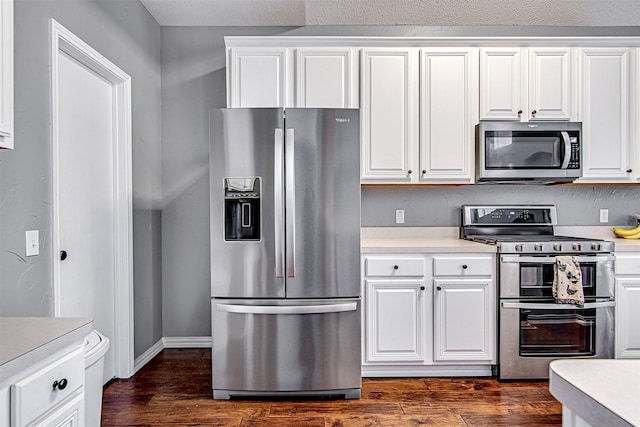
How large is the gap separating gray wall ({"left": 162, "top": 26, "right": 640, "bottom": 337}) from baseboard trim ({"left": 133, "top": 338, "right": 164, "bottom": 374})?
0.44ft

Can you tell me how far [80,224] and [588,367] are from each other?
8.40 ft

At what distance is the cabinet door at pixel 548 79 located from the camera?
10.4 feet

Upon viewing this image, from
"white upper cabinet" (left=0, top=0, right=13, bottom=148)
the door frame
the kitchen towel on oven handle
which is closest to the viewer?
"white upper cabinet" (left=0, top=0, right=13, bottom=148)

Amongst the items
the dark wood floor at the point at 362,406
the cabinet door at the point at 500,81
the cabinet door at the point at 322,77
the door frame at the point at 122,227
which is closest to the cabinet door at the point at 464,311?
the dark wood floor at the point at 362,406

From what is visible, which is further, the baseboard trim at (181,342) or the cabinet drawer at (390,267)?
the baseboard trim at (181,342)

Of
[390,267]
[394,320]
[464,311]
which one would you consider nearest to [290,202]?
[390,267]

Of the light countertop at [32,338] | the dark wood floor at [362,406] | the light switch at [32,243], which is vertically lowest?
the dark wood floor at [362,406]

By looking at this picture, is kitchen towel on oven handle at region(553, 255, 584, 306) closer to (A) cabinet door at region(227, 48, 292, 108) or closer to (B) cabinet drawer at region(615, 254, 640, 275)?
(B) cabinet drawer at region(615, 254, 640, 275)

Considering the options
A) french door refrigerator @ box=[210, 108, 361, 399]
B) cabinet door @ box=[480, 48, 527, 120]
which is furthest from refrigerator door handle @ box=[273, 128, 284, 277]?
cabinet door @ box=[480, 48, 527, 120]

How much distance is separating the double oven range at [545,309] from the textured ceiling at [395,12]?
1.78 metres

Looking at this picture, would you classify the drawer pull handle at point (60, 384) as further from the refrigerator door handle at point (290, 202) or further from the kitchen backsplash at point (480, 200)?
the kitchen backsplash at point (480, 200)

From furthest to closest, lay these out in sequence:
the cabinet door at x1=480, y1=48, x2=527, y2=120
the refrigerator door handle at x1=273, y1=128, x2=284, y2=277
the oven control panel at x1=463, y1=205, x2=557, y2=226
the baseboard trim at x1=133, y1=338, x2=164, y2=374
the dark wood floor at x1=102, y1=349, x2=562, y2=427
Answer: the oven control panel at x1=463, y1=205, x2=557, y2=226, the cabinet door at x1=480, y1=48, x2=527, y2=120, the baseboard trim at x1=133, y1=338, x2=164, y2=374, the refrigerator door handle at x1=273, y1=128, x2=284, y2=277, the dark wood floor at x1=102, y1=349, x2=562, y2=427

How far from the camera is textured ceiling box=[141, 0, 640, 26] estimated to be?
10.4 ft

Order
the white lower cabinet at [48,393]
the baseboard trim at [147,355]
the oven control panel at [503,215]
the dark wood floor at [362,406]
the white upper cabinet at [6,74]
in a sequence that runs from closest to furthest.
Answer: the white lower cabinet at [48,393] → the white upper cabinet at [6,74] → the dark wood floor at [362,406] → the baseboard trim at [147,355] → the oven control panel at [503,215]
